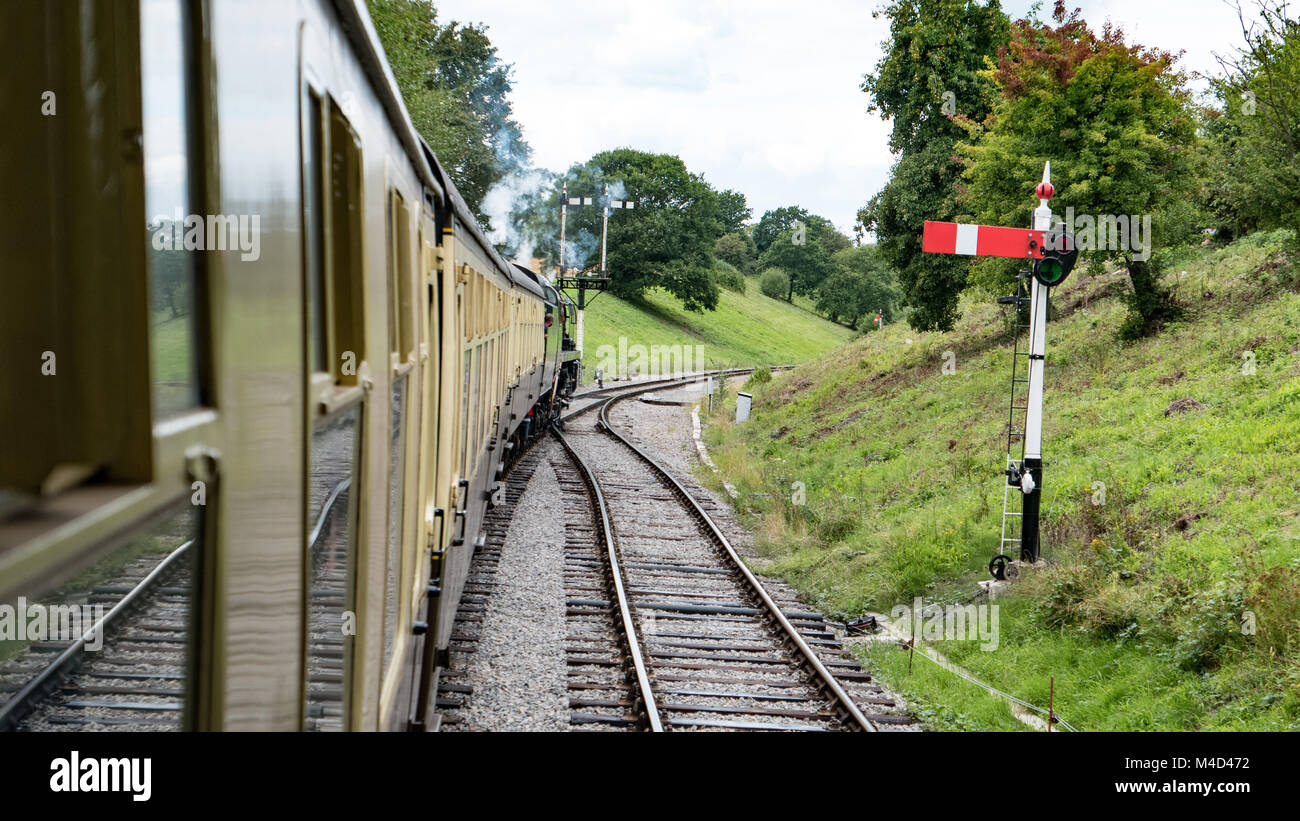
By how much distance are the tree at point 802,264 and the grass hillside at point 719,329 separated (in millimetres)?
8372

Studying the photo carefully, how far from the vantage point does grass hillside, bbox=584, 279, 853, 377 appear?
189 feet

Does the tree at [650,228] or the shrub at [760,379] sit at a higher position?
the tree at [650,228]

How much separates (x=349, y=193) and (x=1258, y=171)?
15.8m

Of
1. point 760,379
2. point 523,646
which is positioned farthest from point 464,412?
point 760,379

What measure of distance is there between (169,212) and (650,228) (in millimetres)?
66079

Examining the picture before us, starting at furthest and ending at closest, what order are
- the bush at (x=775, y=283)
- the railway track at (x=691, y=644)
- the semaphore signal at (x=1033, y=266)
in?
the bush at (x=775, y=283)
the semaphore signal at (x=1033, y=266)
the railway track at (x=691, y=644)

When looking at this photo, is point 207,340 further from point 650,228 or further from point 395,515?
point 650,228

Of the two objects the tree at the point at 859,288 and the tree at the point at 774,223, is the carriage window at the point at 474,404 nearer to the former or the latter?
the tree at the point at 859,288

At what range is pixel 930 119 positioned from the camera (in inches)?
1055

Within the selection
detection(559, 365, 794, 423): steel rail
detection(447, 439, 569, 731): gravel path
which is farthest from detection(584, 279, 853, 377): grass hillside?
detection(447, 439, 569, 731): gravel path

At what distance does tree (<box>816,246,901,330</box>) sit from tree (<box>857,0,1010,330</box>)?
56.9 meters

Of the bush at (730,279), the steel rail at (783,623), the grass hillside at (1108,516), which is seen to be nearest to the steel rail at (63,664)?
the steel rail at (783,623)

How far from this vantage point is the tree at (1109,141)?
683 inches

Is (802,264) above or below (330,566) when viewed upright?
above
